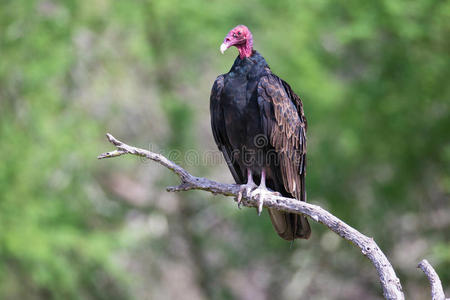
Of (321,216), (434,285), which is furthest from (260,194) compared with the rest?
(434,285)

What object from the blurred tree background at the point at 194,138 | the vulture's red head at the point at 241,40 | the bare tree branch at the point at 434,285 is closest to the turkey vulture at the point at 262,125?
the vulture's red head at the point at 241,40

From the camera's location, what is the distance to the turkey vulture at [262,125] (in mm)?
4355

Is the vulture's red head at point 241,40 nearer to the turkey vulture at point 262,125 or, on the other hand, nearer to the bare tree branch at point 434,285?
the turkey vulture at point 262,125

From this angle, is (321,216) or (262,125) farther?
(262,125)

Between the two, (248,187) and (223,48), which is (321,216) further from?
(223,48)

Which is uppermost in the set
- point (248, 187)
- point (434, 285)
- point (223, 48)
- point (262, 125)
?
point (223, 48)

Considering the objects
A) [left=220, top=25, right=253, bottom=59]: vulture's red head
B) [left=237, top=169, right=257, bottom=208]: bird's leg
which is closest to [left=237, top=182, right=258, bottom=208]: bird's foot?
[left=237, top=169, right=257, bottom=208]: bird's leg

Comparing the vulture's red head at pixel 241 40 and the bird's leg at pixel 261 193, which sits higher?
the vulture's red head at pixel 241 40

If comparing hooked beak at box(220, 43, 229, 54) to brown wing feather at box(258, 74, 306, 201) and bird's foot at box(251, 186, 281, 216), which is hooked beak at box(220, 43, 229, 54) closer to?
brown wing feather at box(258, 74, 306, 201)

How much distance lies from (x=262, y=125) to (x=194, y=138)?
17.6ft

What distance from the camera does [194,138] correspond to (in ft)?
31.8

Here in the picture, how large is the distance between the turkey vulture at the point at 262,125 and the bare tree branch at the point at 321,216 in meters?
0.26

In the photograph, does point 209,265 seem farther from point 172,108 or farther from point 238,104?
point 238,104

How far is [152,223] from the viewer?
10008 mm
